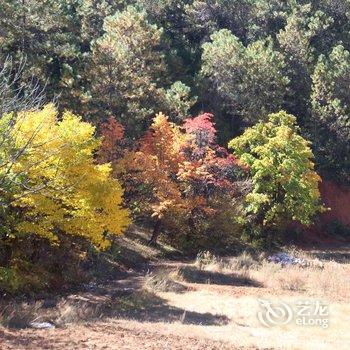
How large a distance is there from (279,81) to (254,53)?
313 centimetres

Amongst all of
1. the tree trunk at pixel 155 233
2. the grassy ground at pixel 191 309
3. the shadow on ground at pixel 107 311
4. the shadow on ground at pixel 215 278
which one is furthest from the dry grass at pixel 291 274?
the shadow on ground at pixel 107 311

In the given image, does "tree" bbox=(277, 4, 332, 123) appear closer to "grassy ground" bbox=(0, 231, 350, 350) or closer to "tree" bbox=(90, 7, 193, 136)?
"tree" bbox=(90, 7, 193, 136)

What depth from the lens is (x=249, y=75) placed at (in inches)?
1674

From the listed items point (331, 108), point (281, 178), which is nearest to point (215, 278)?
point (281, 178)

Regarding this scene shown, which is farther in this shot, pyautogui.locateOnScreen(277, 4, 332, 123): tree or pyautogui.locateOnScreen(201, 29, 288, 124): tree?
pyautogui.locateOnScreen(277, 4, 332, 123): tree

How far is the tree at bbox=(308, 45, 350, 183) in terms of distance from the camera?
4466 cm

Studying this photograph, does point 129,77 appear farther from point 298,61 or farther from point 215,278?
point 298,61

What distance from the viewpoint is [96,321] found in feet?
46.4

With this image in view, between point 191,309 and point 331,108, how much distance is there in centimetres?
3141

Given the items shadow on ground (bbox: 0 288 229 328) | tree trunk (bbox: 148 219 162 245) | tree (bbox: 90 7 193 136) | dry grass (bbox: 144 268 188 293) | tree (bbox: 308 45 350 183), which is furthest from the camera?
tree (bbox: 308 45 350 183)

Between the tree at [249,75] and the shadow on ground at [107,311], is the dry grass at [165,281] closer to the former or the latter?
the shadow on ground at [107,311]

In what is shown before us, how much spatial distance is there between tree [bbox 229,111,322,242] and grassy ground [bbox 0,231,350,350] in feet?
17.6

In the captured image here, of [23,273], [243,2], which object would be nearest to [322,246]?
[243,2]

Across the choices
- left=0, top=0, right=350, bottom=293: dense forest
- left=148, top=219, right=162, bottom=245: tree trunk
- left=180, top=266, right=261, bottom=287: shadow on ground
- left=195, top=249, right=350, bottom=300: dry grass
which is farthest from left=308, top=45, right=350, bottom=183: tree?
left=180, top=266, right=261, bottom=287: shadow on ground
